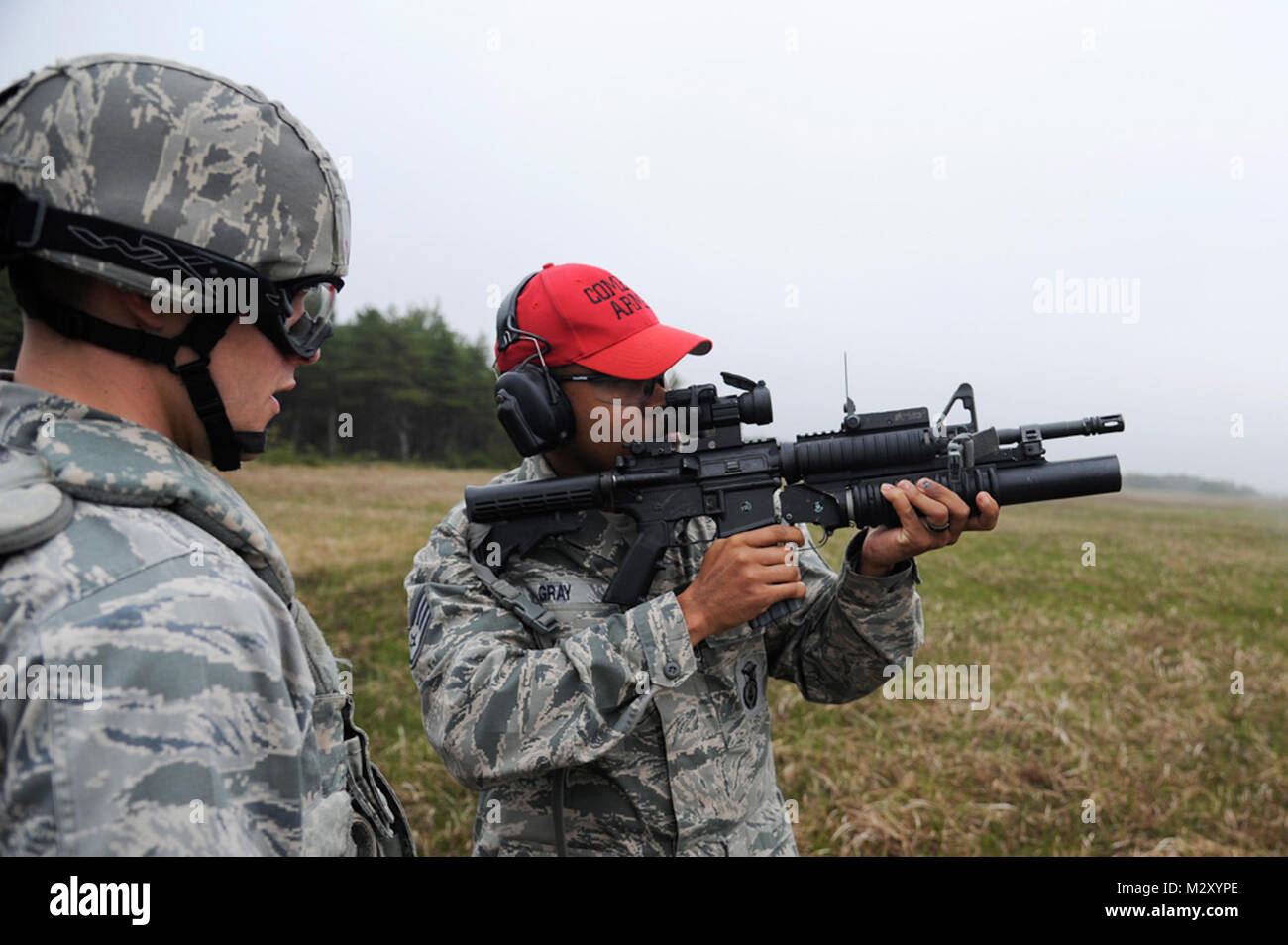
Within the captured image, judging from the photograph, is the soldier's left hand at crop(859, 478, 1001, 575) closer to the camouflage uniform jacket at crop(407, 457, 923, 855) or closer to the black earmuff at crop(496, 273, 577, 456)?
the camouflage uniform jacket at crop(407, 457, 923, 855)

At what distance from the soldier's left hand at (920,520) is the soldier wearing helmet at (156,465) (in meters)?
1.82

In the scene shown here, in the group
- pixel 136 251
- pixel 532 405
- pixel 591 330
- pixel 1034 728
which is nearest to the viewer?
pixel 136 251

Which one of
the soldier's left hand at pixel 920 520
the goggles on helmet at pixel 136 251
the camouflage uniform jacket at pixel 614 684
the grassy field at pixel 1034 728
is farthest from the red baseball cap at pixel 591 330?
the grassy field at pixel 1034 728

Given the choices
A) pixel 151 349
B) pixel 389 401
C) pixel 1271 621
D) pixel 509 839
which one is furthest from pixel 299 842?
pixel 389 401

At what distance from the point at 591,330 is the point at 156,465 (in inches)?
65.6

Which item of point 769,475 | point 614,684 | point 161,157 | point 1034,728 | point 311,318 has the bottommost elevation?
point 1034,728

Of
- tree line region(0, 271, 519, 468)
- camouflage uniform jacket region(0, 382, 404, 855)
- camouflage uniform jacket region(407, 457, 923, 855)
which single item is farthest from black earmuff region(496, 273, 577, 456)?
tree line region(0, 271, 519, 468)

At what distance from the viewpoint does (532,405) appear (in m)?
2.85

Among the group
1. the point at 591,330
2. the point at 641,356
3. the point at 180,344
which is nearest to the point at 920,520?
the point at 641,356

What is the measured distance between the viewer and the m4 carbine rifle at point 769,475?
296 cm

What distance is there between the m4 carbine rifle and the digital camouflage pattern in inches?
52.0

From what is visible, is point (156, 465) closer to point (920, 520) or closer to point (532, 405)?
point (532, 405)

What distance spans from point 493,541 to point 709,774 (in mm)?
1053

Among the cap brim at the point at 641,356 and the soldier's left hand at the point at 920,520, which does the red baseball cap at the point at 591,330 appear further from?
the soldier's left hand at the point at 920,520
